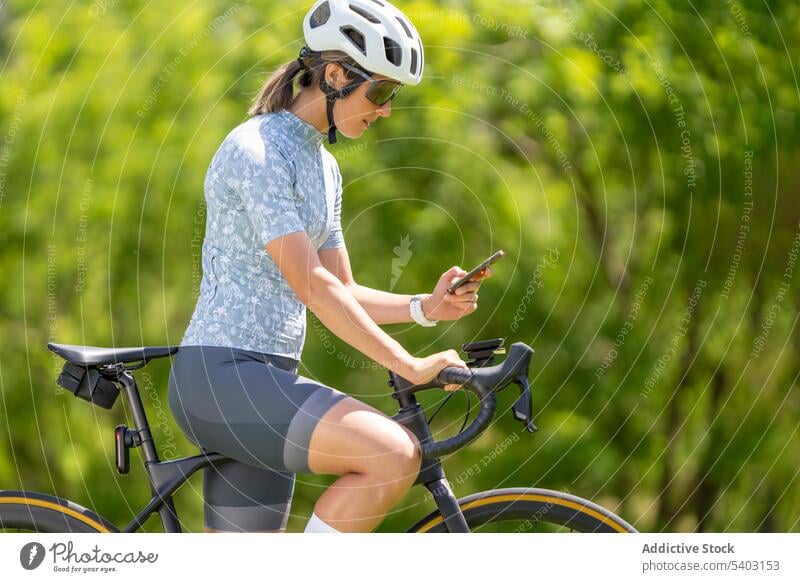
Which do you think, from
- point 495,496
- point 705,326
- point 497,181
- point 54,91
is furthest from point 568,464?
point 54,91

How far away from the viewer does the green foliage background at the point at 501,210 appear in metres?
5.54

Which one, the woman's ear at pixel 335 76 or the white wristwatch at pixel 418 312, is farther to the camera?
A: the white wristwatch at pixel 418 312

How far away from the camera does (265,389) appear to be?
9.93ft

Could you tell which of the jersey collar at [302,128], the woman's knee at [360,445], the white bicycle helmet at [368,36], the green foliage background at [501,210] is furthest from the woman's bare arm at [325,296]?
the green foliage background at [501,210]

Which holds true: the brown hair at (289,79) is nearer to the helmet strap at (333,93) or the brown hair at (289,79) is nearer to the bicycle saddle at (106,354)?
the helmet strap at (333,93)

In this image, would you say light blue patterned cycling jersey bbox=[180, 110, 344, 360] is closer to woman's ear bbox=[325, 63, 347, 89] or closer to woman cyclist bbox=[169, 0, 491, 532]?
woman cyclist bbox=[169, 0, 491, 532]

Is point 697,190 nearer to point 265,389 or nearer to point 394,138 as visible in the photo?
point 394,138

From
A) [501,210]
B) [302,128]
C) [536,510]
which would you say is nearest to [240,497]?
[536,510]

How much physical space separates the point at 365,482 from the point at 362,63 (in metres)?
1.15

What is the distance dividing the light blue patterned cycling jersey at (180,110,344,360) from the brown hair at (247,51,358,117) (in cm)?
6

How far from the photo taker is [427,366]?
3.05 meters

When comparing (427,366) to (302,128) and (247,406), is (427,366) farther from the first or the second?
(302,128)

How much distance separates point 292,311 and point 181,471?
596 mm
